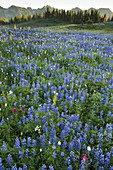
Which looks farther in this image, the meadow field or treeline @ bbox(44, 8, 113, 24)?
treeline @ bbox(44, 8, 113, 24)

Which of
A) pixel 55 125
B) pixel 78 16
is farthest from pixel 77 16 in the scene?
pixel 55 125

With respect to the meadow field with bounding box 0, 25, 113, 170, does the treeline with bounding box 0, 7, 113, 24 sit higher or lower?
higher

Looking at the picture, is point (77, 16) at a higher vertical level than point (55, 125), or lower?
higher

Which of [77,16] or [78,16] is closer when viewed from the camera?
[78,16]

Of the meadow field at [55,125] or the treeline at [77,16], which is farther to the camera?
the treeline at [77,16]

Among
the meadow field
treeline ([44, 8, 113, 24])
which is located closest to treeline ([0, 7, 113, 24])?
treeline ([44, 8, 113, 24])

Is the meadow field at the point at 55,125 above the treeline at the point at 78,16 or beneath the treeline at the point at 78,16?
beneath

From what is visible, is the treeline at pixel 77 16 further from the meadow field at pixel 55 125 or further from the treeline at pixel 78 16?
the meadow field at pixel 55 125

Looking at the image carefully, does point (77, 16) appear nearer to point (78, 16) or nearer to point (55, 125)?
point (78, 16)

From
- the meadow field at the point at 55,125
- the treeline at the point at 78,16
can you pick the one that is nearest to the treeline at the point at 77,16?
the treeline at the point at 78,16

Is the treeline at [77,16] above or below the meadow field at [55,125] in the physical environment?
above

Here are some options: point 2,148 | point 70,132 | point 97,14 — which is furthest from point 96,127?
point 97,14

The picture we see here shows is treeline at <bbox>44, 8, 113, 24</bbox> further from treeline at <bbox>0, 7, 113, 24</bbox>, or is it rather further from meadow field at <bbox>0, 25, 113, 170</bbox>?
meadow field at <bbox>0, 25, 113, 170</bbox>

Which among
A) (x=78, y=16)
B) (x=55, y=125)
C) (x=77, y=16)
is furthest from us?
(x=77, y=16)
